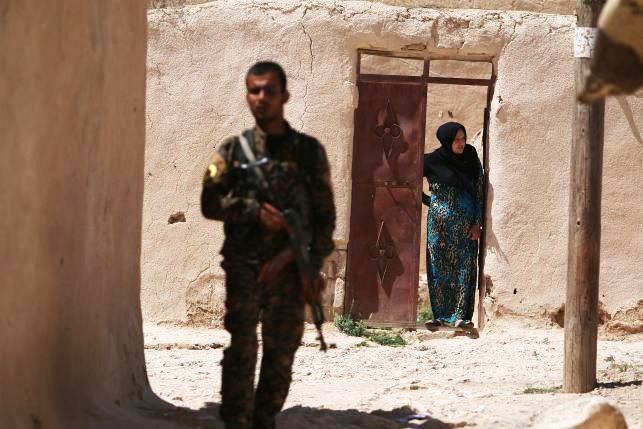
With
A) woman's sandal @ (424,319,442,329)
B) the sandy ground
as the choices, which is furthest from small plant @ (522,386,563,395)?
woman's sandal @ (424,319,442,329)

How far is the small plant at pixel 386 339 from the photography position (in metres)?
8.25

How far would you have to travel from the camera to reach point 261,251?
4113 mm

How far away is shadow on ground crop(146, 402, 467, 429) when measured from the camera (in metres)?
4.98

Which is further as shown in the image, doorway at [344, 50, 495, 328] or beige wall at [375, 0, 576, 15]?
doorway at [344, 50, 495, 328]

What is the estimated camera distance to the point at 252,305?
4.09 m

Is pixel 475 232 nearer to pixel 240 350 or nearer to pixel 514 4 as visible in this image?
pixel 514 4

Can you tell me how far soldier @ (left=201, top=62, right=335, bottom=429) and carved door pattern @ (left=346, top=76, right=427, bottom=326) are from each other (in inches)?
180

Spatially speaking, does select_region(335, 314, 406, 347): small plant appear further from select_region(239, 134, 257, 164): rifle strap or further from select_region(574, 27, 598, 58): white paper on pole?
select_region(239, 134, 257, 164): rifle strap

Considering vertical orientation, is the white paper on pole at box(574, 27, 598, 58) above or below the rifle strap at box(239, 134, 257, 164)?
above

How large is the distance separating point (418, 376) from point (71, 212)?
10.2ft

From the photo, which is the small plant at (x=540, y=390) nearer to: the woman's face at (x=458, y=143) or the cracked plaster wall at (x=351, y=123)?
the cracked plaster wall at (x=351, y=123)

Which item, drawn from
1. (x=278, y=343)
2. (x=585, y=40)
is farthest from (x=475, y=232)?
(x=278, y=343)

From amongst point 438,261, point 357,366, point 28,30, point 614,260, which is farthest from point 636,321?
point 28,30

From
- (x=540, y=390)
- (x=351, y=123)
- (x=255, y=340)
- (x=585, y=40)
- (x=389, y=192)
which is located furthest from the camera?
(x=389, y=192)
